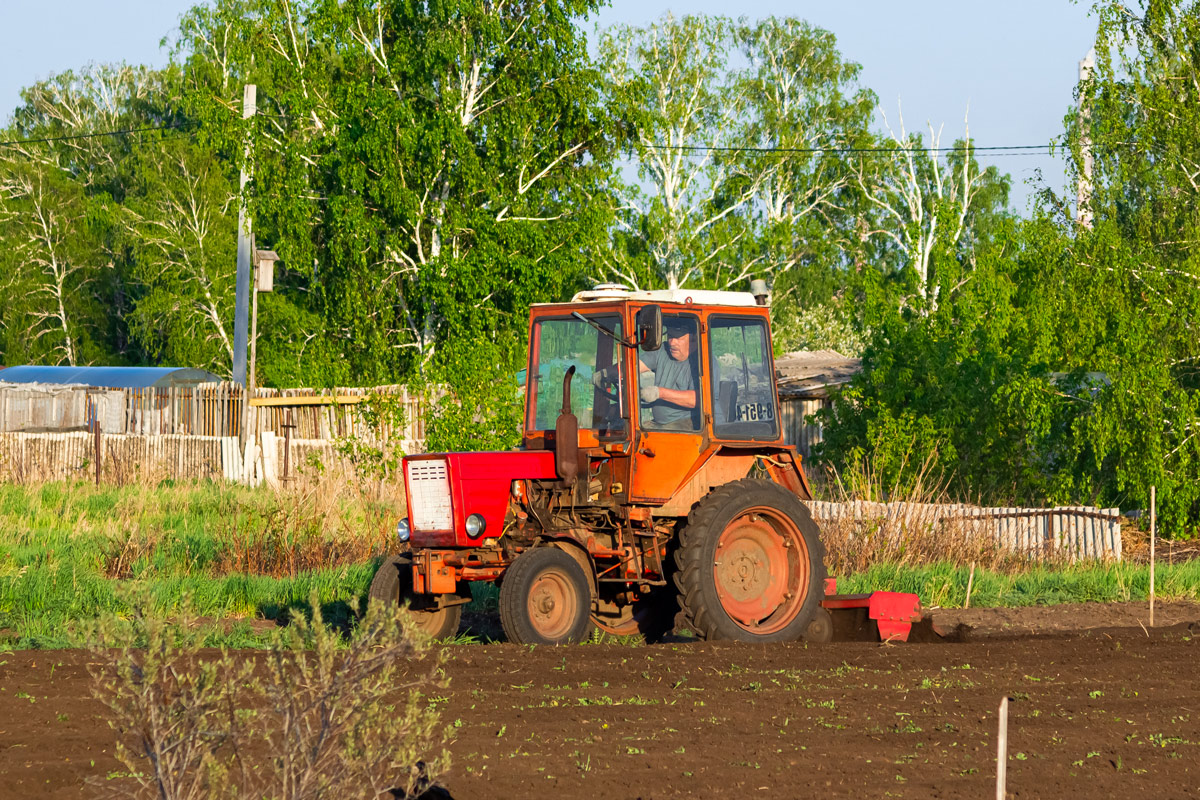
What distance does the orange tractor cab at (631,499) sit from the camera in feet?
31.7

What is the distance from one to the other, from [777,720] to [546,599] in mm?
2802

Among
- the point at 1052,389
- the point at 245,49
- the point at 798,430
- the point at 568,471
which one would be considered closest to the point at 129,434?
the point at 245,49

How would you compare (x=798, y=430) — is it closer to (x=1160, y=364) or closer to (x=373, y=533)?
(x=1160, y=364)

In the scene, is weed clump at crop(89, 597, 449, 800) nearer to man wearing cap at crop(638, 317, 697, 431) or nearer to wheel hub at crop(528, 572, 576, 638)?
wheel hub at crop(528, 572, 576, 638)

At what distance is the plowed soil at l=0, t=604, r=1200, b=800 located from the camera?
571cm

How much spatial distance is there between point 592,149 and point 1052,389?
1398 cm

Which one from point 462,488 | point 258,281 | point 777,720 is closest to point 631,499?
point 462,488

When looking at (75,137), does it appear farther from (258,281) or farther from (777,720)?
(777,720)

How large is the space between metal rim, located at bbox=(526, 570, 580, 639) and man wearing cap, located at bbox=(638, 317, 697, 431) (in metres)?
1.27

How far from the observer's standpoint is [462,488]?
9766mm

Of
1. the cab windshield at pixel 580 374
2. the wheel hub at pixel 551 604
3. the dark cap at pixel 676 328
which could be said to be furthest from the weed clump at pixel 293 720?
the dark cap at pixel 676 328

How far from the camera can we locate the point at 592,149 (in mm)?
30016

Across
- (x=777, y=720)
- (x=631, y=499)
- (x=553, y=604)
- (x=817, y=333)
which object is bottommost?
(x=777, y=720)

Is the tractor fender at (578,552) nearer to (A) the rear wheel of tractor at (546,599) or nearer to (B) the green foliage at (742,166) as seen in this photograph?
(A) the rear wheel of tractor at (546,599)
